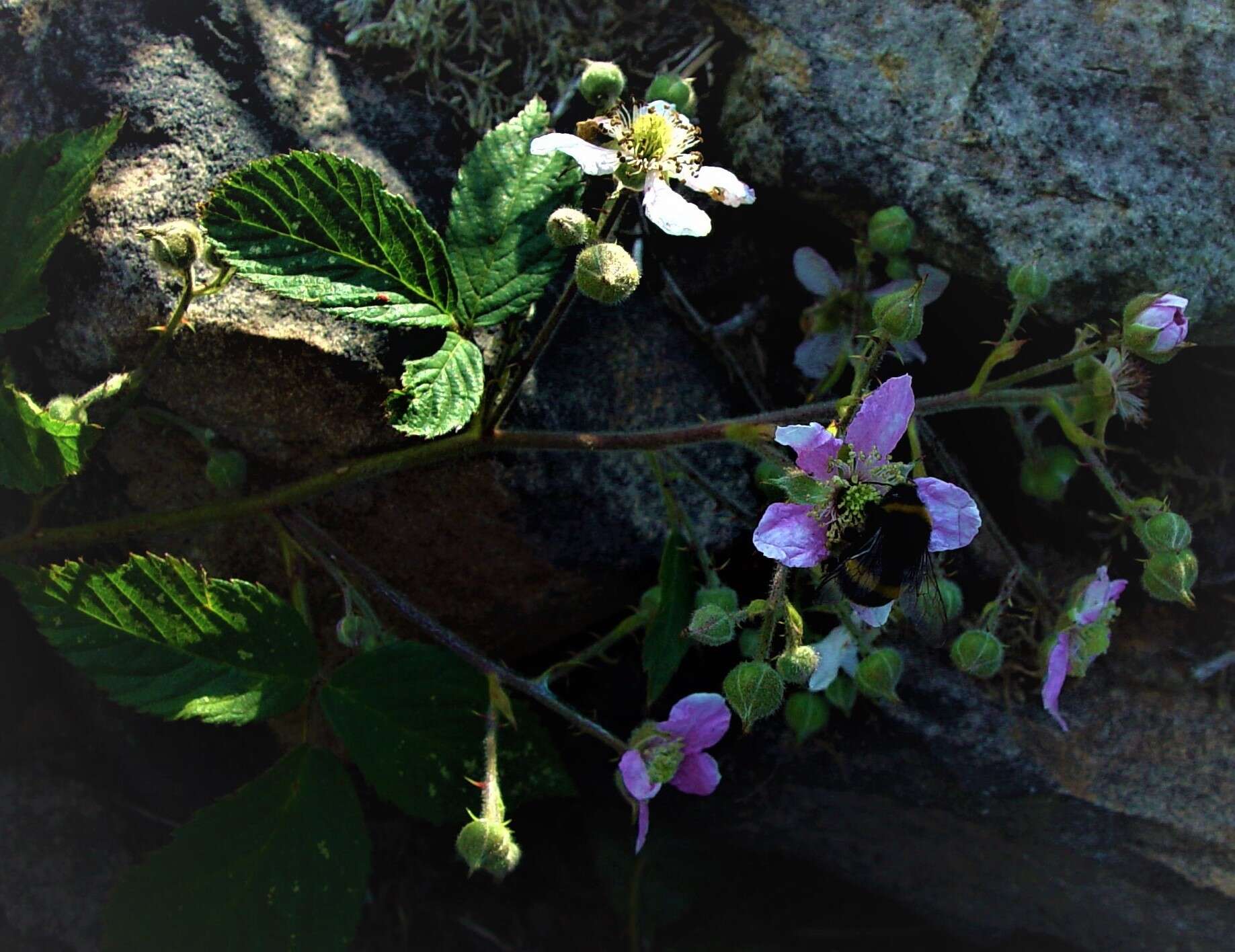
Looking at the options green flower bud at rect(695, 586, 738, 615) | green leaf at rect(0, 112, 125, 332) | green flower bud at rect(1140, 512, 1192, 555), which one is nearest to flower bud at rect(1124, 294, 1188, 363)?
green flower bud at rect(1140, 512, 1192, 555)

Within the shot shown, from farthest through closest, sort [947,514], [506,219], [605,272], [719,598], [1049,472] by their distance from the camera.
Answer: [1049,472] → [506,219] → [719,598] → [605,272] → [947,514]

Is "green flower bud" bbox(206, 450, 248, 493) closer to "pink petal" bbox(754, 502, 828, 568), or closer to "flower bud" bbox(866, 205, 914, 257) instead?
"pink petal" bbox(754, 502, 828, 568)

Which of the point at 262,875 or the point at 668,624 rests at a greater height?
the point at 668,624

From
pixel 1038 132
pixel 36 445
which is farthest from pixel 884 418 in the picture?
pixel 36 445

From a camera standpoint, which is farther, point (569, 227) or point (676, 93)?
point (676, 93)

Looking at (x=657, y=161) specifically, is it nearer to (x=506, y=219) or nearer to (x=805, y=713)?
(x=506, y=219)

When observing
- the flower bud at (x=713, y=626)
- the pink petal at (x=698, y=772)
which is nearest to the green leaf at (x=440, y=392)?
the flower bud at (x=713, y=626)
